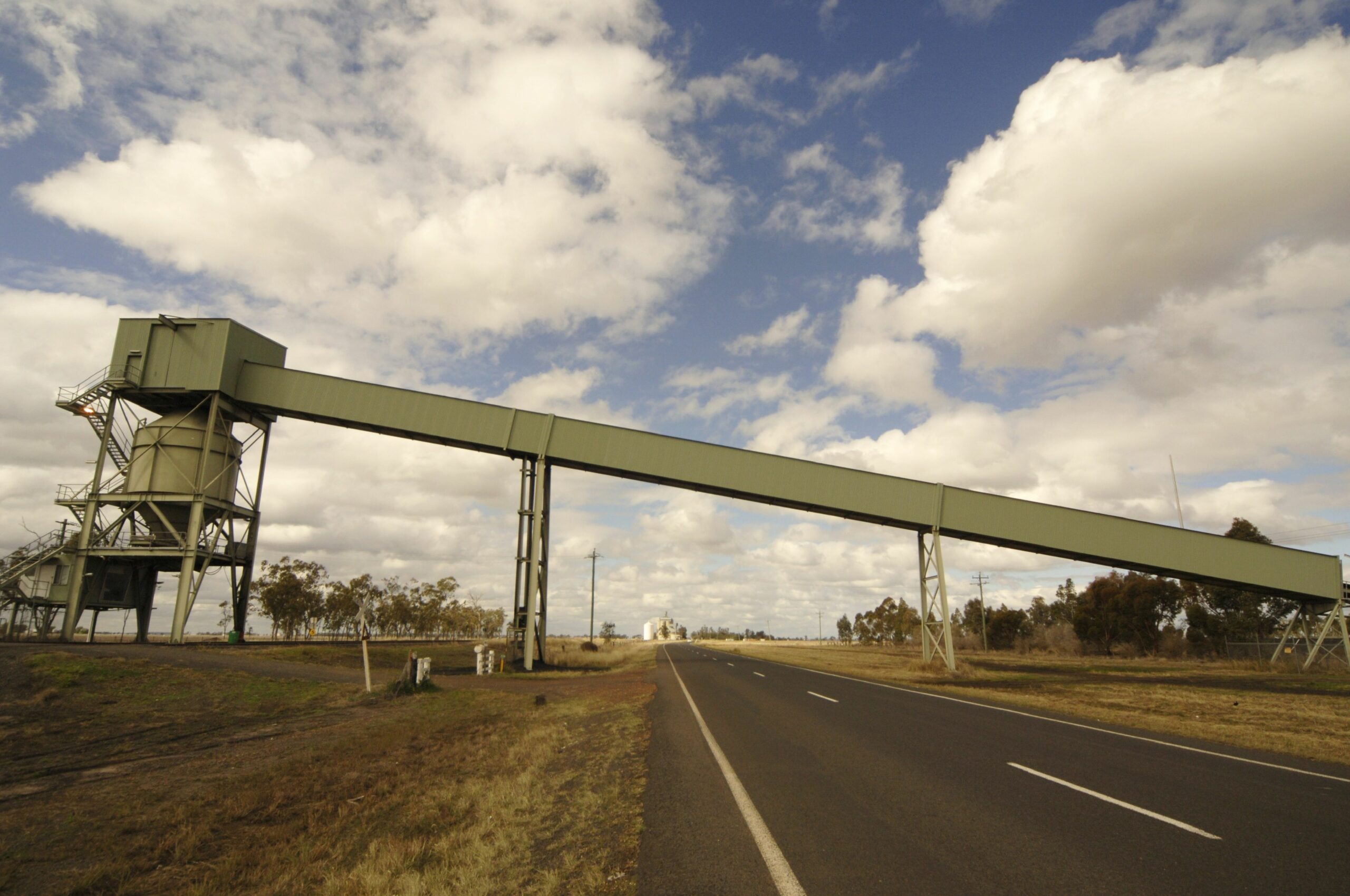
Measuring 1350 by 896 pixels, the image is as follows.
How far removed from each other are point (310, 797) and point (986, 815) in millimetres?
8577

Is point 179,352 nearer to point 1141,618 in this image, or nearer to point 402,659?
point 402,659

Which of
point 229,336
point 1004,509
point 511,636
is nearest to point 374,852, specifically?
point 511,636

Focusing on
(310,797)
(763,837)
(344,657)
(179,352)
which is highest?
(179,352)

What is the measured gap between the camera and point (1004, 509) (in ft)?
106

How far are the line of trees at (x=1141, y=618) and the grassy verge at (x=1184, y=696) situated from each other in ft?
30.4

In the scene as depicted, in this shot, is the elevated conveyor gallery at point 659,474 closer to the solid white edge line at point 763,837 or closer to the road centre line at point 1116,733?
the road centre line at point 1116,733

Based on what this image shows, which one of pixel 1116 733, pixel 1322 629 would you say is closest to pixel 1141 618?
pixel 1322 629

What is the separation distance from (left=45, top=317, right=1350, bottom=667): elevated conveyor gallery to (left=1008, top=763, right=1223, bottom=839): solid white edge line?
78.9 ft

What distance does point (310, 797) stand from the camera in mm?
8961

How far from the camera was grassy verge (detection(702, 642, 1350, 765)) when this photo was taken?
42.9ft

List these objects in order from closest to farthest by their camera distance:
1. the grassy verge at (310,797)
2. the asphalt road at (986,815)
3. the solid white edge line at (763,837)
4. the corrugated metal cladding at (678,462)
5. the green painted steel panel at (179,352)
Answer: the solid white edge line at (763,837)
the asphalt road at (986,815)
the grassy verge at (310,797)
the corrugated metal cladding at (678,462)
the green painted steel panel at (179,352)

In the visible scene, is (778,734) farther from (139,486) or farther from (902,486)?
(139,486)

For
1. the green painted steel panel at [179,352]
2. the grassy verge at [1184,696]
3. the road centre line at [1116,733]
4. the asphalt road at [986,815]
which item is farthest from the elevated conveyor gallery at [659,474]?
the asphalt road at [986,815]

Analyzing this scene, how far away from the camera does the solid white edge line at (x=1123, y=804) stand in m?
6.23
